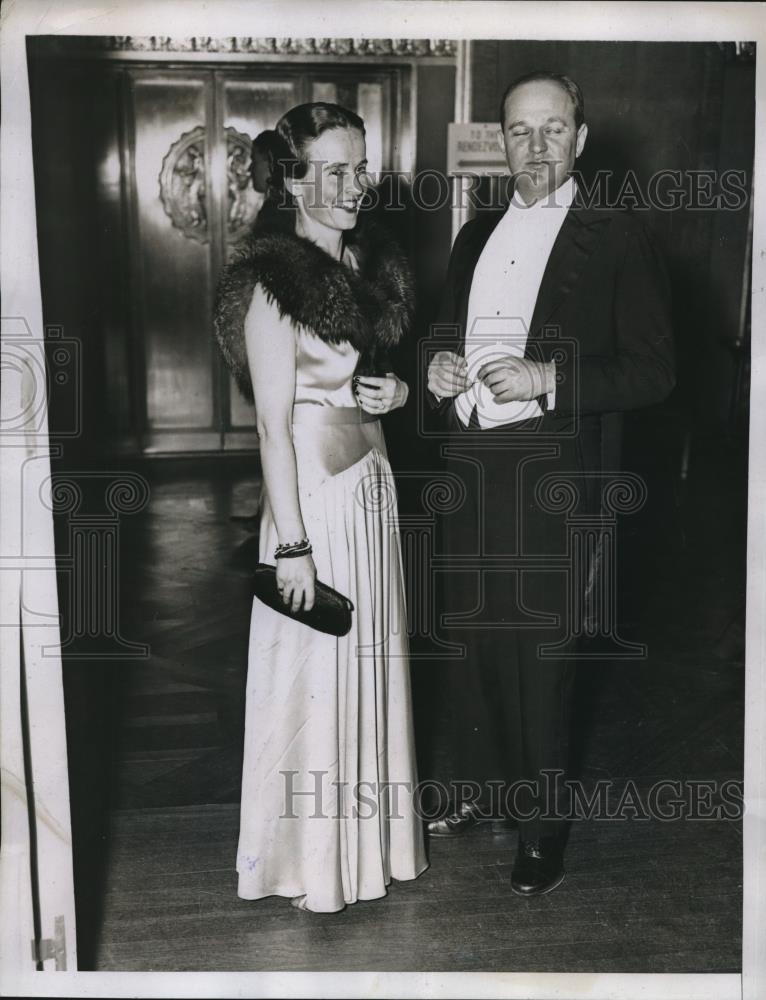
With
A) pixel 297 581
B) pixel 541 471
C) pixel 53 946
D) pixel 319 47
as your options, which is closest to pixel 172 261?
pixel 319 47

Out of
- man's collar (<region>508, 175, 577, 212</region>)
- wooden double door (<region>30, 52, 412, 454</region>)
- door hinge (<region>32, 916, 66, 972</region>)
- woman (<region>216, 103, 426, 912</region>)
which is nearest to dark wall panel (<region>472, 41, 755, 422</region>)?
wooden double door (<region>30, 52, 412, 454</region>)

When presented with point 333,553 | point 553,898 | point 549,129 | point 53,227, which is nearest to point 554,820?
point 553,898

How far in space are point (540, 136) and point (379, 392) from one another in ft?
2.12

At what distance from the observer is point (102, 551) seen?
106 inches

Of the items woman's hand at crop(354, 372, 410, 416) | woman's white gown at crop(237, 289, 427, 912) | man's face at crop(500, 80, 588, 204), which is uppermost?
man's face at crop(500, 80, 588, 204)

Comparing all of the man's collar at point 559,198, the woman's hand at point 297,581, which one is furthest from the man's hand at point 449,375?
the woman's hand at point 297,581

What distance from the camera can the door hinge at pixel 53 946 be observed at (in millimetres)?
2102

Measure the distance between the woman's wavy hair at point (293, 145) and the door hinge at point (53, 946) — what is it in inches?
58.2

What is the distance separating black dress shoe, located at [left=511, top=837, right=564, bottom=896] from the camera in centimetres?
252

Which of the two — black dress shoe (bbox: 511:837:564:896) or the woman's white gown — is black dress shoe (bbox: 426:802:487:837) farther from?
the woman's white gown

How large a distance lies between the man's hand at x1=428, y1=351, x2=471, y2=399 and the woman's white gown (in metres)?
0.21

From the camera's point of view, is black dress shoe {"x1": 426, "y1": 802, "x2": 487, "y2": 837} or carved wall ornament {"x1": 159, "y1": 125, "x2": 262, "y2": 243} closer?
black dress shoe {"x1": 426, "y1": 802, "x2": 487, "y2": 837}

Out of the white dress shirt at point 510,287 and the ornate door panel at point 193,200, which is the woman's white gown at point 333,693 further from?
the ornate door panel at point 193,200

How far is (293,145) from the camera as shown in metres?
2.13
